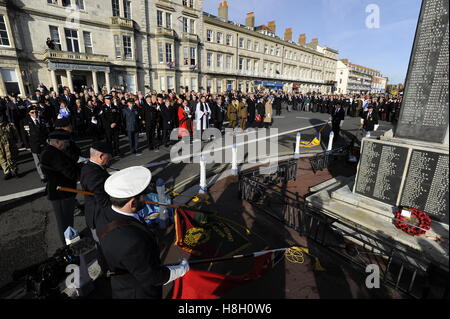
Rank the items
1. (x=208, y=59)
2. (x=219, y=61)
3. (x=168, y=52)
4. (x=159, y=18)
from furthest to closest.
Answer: (x=219, y=61) → (x=208, y=59) → (x=168, y=52) → (x=159, y=18)

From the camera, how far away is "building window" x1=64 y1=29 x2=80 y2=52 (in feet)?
85.3

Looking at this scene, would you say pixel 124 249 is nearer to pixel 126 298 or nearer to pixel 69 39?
pixel 126 298

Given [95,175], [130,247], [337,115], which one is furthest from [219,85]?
[130,247]

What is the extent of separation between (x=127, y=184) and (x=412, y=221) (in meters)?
4.94

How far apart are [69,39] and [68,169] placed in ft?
98.1

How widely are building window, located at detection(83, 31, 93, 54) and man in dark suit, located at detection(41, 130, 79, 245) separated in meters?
29.3

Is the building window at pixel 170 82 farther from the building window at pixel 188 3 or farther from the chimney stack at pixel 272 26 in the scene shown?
the chimney stack at pixel 272 26

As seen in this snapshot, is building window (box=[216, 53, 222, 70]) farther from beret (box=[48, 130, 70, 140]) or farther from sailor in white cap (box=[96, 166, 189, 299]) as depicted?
sailor in white cap (box=[96, 166, 189, 299])

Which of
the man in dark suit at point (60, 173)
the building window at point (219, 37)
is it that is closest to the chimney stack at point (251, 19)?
the building window at point (219, 37)

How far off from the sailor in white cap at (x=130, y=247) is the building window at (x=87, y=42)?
31.9 metres

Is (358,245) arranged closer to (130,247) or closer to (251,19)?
(130,247)

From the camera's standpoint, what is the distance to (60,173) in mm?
4234
